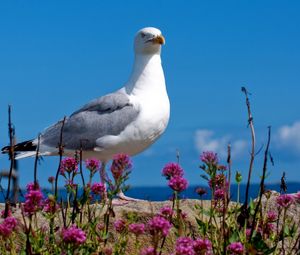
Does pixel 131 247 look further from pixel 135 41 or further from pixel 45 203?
pixel 135 41

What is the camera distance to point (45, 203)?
4.02 metres

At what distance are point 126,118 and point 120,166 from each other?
5.81m

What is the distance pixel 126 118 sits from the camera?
9.55 meters

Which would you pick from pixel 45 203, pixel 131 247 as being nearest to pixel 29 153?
pixel 131 247

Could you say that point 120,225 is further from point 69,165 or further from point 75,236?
point 75,236

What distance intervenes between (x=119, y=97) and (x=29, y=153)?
70.6 inches

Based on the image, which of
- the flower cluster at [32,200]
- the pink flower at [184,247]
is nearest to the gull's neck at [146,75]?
the flower cluster at [32,200]

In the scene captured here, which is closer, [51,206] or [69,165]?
[51,206]

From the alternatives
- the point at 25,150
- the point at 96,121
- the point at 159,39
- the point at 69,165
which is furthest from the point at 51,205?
the point at 25,150

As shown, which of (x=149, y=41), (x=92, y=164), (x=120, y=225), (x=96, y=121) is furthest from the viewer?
(x=149, y=41)

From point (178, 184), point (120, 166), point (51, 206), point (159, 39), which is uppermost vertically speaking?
point (159, 39)

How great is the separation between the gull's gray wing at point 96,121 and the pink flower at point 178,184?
603cm

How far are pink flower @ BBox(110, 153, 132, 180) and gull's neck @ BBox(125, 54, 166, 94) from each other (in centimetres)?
618

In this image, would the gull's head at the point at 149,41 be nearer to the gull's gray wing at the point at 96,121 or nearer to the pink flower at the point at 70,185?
the gull's gray wing at the point at 96,121
